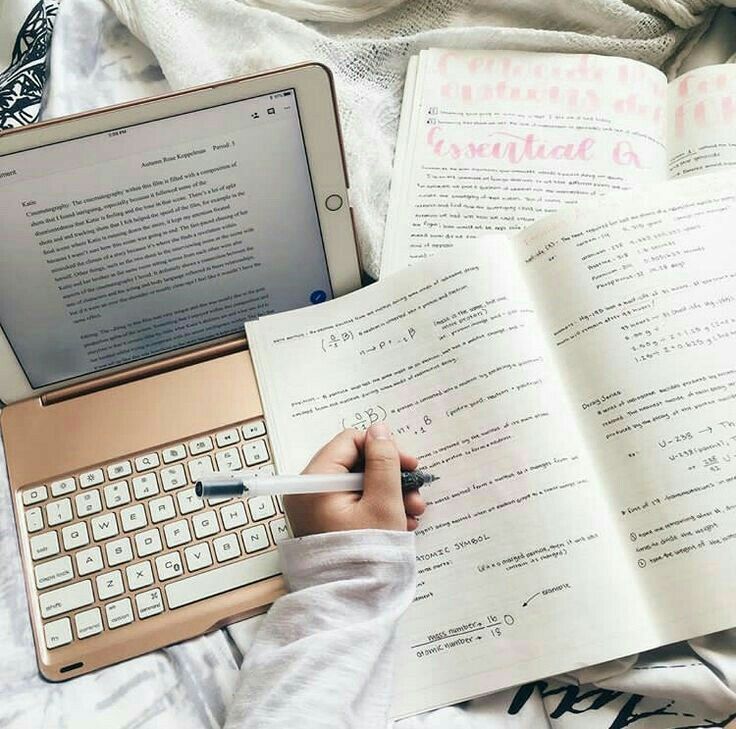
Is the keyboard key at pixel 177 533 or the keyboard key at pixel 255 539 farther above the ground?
the keyboard key at pixel 177 533

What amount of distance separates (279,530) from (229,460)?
0.19ft

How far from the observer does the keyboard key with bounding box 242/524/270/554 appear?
47cm

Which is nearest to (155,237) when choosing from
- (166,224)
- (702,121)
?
(166,224)

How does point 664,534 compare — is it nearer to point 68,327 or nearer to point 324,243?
point 324,243

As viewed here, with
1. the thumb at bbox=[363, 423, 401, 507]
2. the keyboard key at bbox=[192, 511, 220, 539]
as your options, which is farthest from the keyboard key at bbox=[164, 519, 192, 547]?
→ the thumb at bbox=[363, 423, 401, 507]

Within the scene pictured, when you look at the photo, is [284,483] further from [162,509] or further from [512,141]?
[512,141]

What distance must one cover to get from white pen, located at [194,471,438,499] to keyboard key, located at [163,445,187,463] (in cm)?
5

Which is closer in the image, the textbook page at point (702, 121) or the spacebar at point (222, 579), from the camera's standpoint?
the spacebar at point (222, 579)

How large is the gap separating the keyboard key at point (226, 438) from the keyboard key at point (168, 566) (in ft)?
0.24

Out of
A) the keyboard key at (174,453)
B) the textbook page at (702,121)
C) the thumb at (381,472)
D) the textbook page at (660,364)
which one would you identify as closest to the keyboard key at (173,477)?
the keyboard key at (174,453)

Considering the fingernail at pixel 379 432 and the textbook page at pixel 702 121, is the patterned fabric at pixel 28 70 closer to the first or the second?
the fingernail at pixel 379 432

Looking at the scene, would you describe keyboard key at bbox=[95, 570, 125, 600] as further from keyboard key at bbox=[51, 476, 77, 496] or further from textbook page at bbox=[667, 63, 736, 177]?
textbook page at bbox=[667, 63, 736, 177]

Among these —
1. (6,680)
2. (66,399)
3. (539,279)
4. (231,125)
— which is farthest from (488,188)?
(6,680)

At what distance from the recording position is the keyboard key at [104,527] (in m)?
0.48
